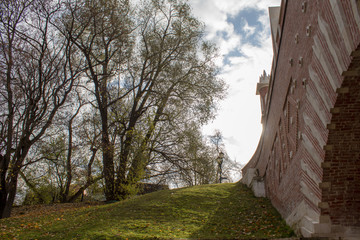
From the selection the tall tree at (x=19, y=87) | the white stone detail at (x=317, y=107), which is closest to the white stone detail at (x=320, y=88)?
the white stone detail at (x=317, y=107)

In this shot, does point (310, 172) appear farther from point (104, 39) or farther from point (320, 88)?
point (104, 39)

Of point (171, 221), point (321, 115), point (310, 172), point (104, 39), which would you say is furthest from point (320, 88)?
point (104, 39)

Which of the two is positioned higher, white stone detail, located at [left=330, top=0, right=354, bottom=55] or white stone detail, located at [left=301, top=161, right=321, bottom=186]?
white stone detail, located at [left=330, top=0, right=354, bottom=55]

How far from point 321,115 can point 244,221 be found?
16.1 ft

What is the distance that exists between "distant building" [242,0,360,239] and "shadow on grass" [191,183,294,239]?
507 mm

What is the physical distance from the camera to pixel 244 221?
8.82 m

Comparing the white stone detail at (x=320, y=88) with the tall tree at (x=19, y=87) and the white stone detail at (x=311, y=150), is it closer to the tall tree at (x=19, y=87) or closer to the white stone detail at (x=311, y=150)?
the white stone detail at (x=311, y=150)

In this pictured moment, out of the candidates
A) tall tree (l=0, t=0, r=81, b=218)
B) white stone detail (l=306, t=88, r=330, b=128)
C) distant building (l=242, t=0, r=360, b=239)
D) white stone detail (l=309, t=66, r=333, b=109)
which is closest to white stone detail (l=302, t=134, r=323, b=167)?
distant building (l=242, t=0, r=360, b=239)

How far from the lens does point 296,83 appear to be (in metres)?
6.68

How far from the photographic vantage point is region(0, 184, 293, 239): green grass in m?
7.43

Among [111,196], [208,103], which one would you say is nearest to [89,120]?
[111,196]

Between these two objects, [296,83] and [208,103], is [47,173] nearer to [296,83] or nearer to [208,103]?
[208,103]

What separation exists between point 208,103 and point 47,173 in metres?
10.7

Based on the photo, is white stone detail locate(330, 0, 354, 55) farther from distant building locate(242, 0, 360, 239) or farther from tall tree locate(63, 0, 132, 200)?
tall tree locate(63, 0, 132, 200)
